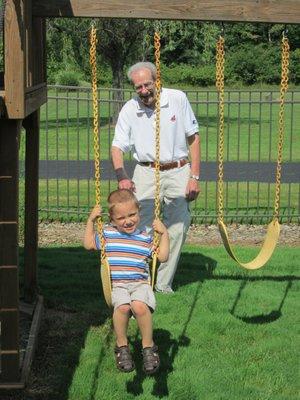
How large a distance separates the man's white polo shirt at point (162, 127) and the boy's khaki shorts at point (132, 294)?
203 cm

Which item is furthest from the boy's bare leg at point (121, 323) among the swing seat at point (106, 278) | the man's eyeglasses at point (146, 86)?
the man's eyeglasses at point (146, 86)

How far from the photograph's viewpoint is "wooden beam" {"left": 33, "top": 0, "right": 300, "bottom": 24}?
561 centimetres

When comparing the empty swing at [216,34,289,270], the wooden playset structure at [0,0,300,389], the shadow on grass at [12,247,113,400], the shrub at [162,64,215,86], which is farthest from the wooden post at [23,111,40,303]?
the shrub at [162,64,215,86]

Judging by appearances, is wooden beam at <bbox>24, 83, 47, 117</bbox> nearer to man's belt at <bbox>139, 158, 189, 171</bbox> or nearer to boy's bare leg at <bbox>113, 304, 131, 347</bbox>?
man's belt at <bbox>139, 158, 189, 171</bbox>

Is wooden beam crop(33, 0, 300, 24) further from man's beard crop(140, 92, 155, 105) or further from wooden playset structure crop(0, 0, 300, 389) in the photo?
man's beard crop(140, 92, 155, 105)

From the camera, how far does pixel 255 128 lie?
24984 millimetres

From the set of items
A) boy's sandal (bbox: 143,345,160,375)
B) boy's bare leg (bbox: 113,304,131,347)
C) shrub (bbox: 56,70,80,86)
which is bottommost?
boy's sandal (bbox: 143,345,160,375)

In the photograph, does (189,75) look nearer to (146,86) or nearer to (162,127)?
(162,127)

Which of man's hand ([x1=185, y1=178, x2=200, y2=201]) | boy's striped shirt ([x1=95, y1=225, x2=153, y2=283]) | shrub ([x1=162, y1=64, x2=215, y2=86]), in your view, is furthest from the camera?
shrub ([x1=162, y1=64, x2=215, y2=86])

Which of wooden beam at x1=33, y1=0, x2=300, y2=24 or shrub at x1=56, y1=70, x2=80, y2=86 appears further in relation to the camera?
shrub at x1=56, y1=70, x2=80, y2=86

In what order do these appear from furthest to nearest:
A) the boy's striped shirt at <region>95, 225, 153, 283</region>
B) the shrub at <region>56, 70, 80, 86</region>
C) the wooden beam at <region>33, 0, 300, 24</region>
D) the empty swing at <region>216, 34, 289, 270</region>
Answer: the shrub at <region>56, 70, 80, 86</region>
the wooden beam at <region>33, 0, 300, 24</region>
the empty swing at <region>216, 34, 289, 270</region>
the boy's striped shirt at <region>95, 225, 153, 283</region>

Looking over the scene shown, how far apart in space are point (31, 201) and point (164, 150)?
3.93 ft

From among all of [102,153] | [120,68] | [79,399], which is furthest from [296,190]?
[120,68]

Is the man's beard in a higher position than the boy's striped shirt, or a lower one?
higher
